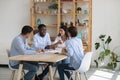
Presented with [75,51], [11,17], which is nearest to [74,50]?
[75,51]

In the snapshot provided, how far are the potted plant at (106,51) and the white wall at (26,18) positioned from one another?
0.63ft

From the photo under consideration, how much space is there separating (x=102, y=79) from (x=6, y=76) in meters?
2.19

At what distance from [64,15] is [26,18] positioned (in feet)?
3.73

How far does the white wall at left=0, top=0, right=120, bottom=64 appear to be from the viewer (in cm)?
740

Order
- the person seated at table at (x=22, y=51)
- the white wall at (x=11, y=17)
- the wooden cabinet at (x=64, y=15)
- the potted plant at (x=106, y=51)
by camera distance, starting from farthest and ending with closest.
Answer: the white wall at (x=11, y=17) < the wooden cabinet at (x=64, y=15) < the potted plant at (x=106, y=51) < the person seated at table at (x=22, y=51)

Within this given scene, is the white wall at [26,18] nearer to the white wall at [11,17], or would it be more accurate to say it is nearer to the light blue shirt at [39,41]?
the white wall at [11,17]

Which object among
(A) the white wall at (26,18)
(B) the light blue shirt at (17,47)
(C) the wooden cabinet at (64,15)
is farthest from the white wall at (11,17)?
(B) the light blue shirt at (17,47)

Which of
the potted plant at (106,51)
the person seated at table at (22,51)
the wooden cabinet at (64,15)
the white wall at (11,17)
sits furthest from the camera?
the white wall at (11,17)

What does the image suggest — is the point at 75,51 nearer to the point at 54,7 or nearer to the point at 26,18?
the point at 54,7

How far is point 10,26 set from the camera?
7.95 metres

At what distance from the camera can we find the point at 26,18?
25.7 feet

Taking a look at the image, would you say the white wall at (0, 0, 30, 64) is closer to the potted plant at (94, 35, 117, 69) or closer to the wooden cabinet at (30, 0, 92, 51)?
the wooden cabinet at (30, 0, 92, 51)

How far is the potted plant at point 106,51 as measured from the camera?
7.08 meters

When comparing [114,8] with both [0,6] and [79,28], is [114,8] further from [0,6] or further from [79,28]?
[0,6]
